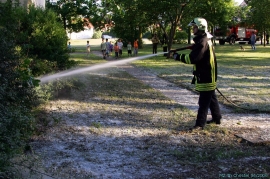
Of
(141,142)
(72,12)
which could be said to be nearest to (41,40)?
(141,142)

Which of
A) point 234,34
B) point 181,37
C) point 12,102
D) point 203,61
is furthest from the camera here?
point 181,37

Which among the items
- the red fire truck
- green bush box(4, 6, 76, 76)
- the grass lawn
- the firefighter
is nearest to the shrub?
the red fire truck

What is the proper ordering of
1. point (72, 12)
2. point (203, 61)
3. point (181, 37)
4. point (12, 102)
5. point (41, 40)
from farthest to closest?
point (181, 37)
point (72, 12)
point (41, 40)
point (203, 61)
point (12, 102)

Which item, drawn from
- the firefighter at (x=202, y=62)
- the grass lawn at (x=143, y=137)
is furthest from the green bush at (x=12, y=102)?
the firefighter at (x=202, y=62)

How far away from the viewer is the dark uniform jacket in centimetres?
575

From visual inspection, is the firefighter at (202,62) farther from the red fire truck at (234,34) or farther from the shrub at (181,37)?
the shrub at (181,37)

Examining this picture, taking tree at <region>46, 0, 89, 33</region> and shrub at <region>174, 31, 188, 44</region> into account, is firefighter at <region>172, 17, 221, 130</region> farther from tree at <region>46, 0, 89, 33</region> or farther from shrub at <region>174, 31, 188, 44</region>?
shrub at <region>174, 31, 188, 44</region>

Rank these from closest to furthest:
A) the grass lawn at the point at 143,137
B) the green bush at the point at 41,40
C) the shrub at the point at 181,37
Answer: the grass lawn at the point at 143,137, the green bush at the point at 41,40, the shrub at the point at 181,37

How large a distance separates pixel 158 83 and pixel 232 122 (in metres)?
5.47

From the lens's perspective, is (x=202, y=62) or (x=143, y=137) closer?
(x=143, y=137)

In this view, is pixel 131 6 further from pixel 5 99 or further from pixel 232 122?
pixel 5 99

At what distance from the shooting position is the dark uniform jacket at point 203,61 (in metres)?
5.75

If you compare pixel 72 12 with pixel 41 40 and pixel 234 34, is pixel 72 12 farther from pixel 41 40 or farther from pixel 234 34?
pixel 234 34

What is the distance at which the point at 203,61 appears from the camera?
589 centimetres
